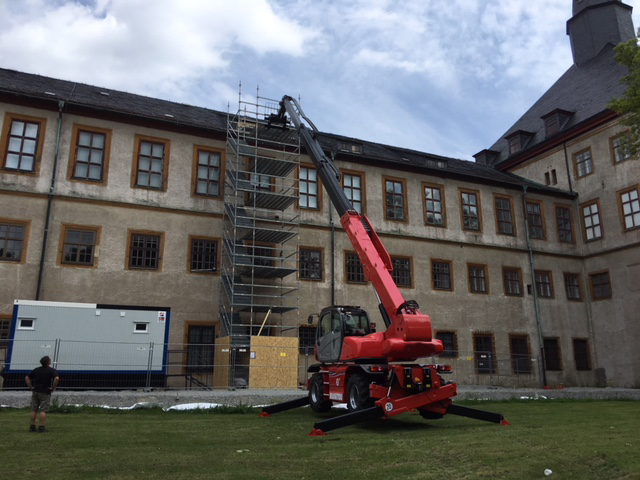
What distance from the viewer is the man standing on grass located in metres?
10.8

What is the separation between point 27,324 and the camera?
1802 centimetres

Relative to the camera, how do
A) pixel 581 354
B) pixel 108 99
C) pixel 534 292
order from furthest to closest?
pixel 581 354 < pixel 534 292 < pixel 108 99

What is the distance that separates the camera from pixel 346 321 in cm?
1404

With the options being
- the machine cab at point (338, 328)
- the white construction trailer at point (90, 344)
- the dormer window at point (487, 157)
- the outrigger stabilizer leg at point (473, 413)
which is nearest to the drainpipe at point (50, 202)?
the white construction trailer at point (90, 344)

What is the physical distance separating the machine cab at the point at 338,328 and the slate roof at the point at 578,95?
23.4 m

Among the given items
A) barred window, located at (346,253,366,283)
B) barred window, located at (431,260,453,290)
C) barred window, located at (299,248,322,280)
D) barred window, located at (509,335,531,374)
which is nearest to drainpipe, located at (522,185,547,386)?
barred window, located at (509,335,531,374)

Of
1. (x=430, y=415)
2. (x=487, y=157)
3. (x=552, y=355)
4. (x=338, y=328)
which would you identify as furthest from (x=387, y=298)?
(x=487, y=157)

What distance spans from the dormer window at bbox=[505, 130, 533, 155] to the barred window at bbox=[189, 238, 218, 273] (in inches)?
895

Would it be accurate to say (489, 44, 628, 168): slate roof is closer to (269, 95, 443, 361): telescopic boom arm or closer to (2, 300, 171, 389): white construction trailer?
(269, 95, 443, 361): telescopic boom arm

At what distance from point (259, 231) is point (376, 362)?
469 inches

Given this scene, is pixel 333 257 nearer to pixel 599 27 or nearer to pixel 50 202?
pixel 50 202

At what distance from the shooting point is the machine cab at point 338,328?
13898 mm

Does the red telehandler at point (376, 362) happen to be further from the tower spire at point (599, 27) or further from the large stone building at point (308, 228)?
the tower spire at point (599, 27)

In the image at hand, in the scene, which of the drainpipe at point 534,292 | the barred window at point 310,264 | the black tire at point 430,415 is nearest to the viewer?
the black tire at point 430,415
